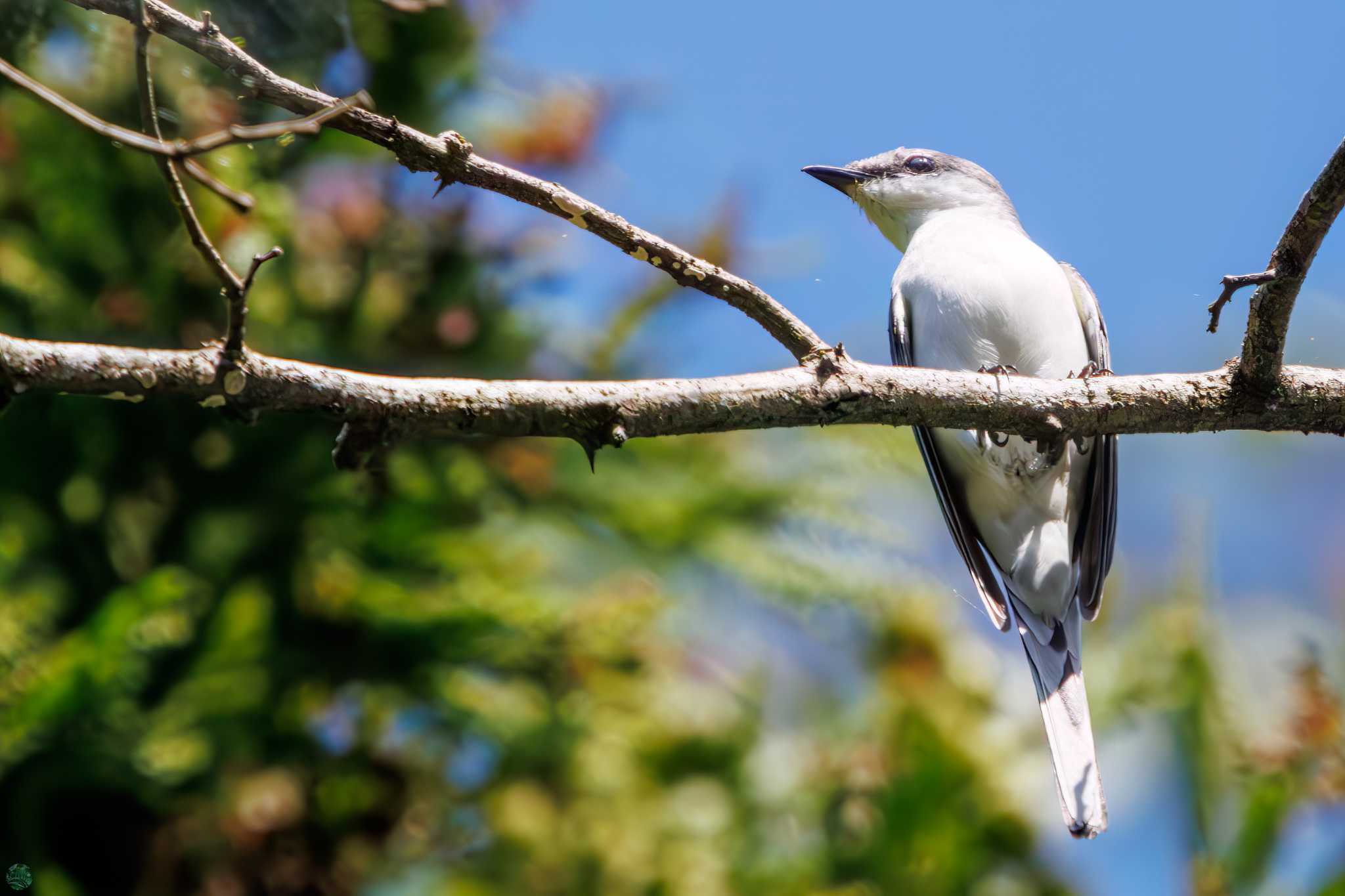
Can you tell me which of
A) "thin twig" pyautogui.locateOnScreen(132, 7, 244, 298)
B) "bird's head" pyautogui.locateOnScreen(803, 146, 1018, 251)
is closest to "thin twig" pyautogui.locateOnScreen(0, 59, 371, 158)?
"thin twig" pyautogui.locateOnScreen(132, 7, 244, 298)

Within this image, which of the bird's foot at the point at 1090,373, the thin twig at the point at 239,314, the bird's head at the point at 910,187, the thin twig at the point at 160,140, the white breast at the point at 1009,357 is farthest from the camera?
the bird's head at the point at 910,187

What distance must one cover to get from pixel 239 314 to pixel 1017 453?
249 centimetres

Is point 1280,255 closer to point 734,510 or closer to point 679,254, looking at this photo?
point 679,254

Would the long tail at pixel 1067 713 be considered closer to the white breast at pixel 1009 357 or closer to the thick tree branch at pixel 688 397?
the white breast at pixel 1009 357

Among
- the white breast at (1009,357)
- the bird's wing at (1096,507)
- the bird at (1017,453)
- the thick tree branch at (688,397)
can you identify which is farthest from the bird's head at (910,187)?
the thick tree branch at (688,397)

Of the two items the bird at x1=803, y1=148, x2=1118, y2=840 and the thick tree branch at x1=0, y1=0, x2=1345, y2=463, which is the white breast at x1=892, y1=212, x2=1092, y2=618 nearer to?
the bird at x1=803, y1=148, x2=1118, y2=840

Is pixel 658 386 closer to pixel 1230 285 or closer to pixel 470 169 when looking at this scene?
pixel 470 169

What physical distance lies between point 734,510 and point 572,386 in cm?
226

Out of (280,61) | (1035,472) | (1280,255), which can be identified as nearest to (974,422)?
(1280,255)

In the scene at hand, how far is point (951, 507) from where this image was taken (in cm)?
371

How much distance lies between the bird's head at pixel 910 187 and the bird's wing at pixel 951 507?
0.72 m

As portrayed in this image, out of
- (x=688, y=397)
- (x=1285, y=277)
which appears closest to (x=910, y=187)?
(x=1285, y=277)

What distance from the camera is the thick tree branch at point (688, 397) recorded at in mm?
1646

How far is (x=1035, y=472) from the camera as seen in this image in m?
3.56
